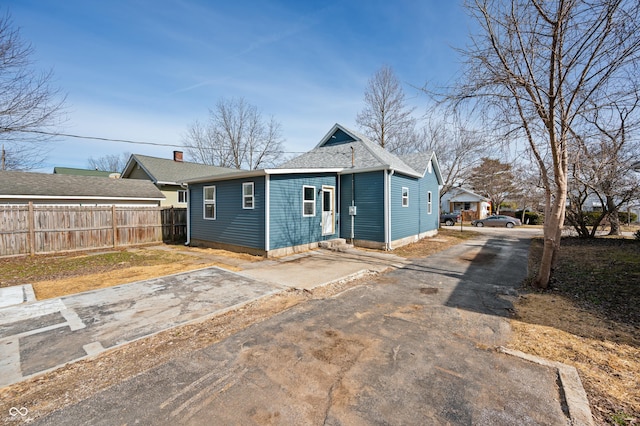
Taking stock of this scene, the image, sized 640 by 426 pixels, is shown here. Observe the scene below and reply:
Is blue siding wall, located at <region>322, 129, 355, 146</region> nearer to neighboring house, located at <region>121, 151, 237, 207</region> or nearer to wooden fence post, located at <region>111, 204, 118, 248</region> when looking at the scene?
neighboring house, located at <region>121, 151, 237, 207</region>

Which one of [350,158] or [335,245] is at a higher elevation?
[350,158]

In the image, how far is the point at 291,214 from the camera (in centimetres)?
1055

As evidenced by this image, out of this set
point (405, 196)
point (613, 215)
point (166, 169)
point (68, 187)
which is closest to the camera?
point (405, 196)

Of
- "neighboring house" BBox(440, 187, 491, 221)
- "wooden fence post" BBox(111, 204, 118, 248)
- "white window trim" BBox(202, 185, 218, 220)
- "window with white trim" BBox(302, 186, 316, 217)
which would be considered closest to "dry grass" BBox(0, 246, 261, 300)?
"wooden fence post" BBox(111, 204, 118, 248)

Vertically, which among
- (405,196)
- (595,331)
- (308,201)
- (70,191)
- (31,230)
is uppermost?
(70,191)

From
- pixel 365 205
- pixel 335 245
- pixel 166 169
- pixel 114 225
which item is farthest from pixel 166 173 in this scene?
pixel 365 205

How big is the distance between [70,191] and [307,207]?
12.9 meters

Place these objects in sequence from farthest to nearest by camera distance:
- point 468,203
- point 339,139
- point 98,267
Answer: point 468,203 → point 339,139 → point 98,267

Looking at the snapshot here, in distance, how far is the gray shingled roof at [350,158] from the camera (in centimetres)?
1303

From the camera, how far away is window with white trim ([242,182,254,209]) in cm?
1034

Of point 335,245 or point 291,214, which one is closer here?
point 291,214

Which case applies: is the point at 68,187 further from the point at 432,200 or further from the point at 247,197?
the point at 432,200

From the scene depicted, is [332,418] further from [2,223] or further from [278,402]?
[2,223]

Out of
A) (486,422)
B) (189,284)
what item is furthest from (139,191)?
(486,422)
